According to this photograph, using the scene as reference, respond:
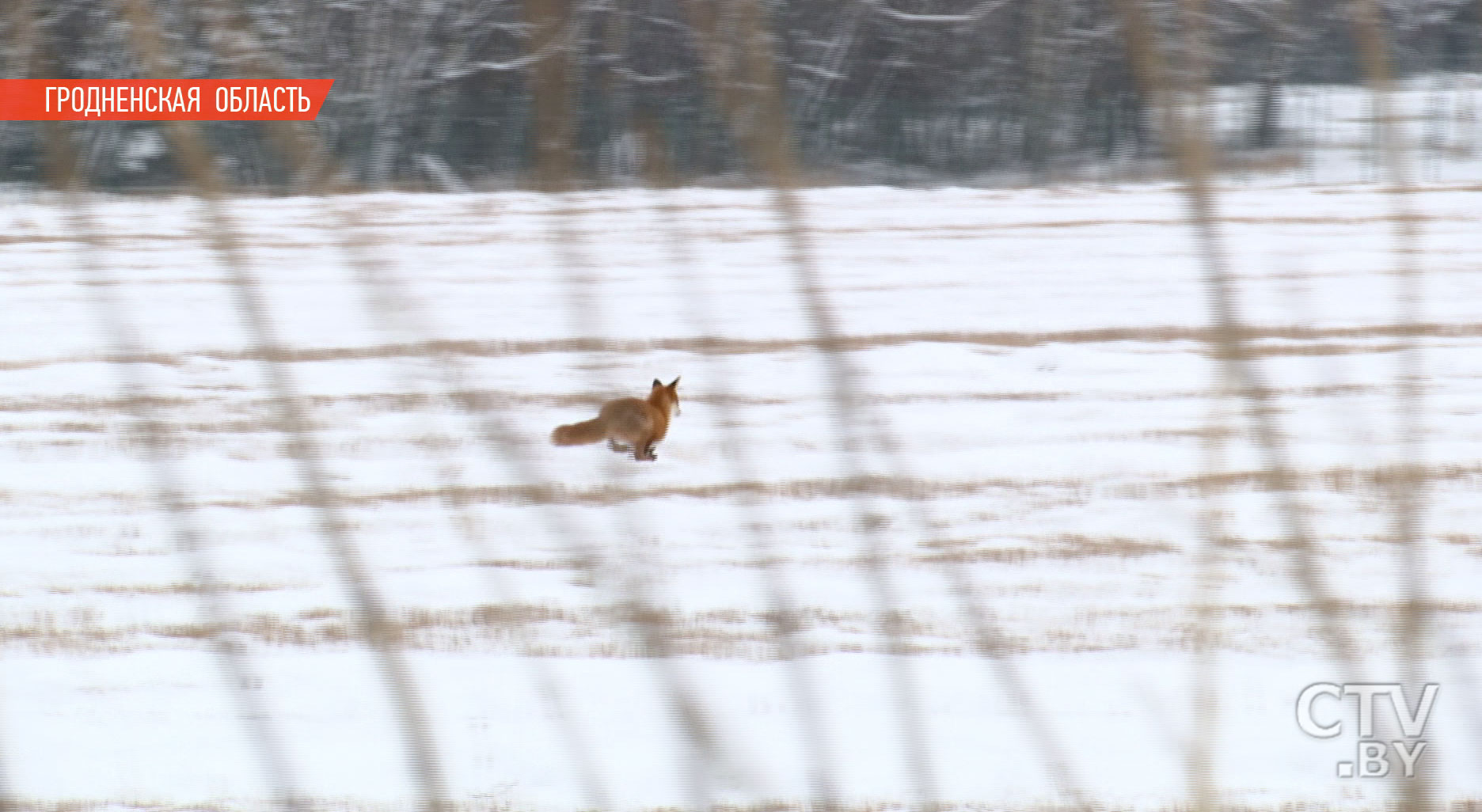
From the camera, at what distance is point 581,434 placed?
20.2ft

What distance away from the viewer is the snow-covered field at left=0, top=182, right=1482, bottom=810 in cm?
319

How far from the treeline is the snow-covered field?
173 mm

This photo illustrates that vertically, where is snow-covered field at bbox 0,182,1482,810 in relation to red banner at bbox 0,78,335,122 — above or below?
below

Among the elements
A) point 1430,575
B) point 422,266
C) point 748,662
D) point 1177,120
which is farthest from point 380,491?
point 422,266

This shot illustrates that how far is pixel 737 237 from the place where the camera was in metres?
13.8

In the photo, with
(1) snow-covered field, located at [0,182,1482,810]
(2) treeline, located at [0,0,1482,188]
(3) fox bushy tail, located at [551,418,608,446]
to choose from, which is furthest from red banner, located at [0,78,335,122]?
(3) fox bushy tail, located at [551,418,608,446]

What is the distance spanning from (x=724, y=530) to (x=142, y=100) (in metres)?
4.08

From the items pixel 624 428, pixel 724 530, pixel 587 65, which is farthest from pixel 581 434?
pixel 587 65

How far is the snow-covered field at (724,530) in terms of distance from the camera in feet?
10.5

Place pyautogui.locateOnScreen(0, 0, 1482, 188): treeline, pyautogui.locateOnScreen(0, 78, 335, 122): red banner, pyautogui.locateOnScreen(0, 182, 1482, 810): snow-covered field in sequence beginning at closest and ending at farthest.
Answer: pyautogui.locateOnScreen(0, 78, 335, 122): red banner
pyautogui.locateOnScreen(0, 0, 1482, 188): treeline
pyautogui.locateOnScreen(0, 182, 1482, 810): snow-covered field

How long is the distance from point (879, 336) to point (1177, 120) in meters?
8.48

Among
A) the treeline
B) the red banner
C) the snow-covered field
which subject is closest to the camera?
the red banner

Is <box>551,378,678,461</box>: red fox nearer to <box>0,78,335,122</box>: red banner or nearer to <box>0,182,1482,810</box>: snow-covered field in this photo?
<box>0,182,1482,810</box>: snow-covered field

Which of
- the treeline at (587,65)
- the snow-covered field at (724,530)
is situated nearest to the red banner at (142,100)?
the treeline at (587,65)
